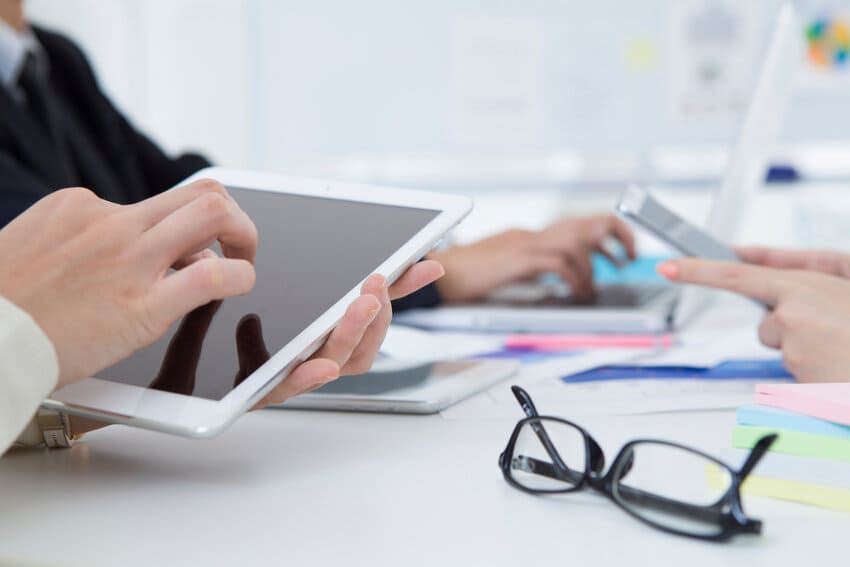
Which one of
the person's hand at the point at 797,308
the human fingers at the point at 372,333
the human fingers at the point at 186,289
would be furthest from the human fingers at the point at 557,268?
the human fingers at the point at 186,289

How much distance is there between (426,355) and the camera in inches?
32.2

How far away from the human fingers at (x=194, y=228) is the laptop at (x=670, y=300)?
1.68 feet

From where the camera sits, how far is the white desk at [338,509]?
1.23 feet

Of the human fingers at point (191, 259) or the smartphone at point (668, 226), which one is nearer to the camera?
the human fingers at point (191, 259)

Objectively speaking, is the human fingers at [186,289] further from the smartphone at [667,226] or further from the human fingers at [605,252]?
the human fingers at [605,252]

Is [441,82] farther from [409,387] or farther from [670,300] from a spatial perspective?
[409,387]

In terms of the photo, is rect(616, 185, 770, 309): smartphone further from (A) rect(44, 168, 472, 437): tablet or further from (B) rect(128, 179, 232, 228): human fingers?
(B) rect(128, 179, 232, 228): human fingers

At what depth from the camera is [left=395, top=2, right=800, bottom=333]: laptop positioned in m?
0.93

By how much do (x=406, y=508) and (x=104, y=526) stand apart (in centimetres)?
13

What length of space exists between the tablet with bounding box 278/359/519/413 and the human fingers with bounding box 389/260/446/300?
0.08 m

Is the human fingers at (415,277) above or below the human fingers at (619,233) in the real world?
above

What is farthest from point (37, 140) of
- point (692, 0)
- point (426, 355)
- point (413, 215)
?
point (692, 0)

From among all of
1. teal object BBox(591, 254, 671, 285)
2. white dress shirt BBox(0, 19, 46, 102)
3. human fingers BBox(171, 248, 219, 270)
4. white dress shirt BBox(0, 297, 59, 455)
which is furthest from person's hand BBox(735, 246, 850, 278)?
white dress shirt BBox(0, 19, 46, 102)

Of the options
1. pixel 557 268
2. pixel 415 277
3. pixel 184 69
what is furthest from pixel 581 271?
pixel 184 69
